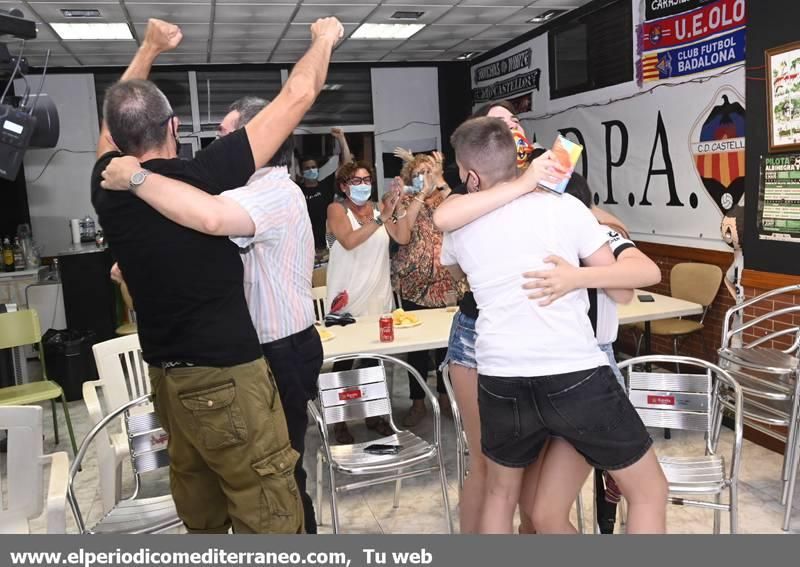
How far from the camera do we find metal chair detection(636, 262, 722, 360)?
462 centimetres

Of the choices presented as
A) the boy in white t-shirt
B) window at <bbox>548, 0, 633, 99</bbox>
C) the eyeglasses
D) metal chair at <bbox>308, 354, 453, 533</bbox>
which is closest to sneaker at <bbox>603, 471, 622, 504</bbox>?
metal chair at <bbox>308, 354, 453, 533</bbox>

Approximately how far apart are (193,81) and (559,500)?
7.40m

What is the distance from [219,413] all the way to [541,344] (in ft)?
2.59

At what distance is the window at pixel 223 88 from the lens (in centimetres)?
809

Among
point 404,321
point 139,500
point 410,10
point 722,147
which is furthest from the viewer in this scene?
point 410,10

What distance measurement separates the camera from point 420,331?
11.6 feet

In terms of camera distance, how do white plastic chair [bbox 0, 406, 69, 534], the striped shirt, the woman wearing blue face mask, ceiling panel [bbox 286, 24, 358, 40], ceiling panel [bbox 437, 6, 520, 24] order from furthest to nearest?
ceiling panel [bbox 286, 24, 358, 40] → ceiling panel [bbox 437, 6, 520, 24] → the woman wearing blue face mask → white plastic chair [bbox 0, 406, 69, 534] → the striped shirt

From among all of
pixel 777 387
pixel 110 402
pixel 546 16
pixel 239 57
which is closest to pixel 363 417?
pixel 110 402

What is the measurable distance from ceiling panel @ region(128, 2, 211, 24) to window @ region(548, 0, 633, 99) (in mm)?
3127

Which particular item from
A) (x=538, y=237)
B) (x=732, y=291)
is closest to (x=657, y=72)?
(x=732, y=291)

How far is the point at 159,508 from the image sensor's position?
7.64ft

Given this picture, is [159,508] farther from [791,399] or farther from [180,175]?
[791,399]

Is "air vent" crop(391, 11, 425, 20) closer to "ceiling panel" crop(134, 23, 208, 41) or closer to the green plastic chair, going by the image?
"ceiling panel" crop(134, 23, 208, 41)
